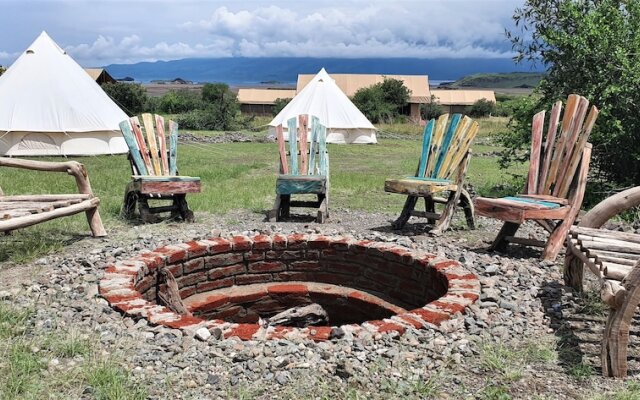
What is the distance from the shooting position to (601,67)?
301 inches

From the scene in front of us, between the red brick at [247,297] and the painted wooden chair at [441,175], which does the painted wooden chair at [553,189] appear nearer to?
the painted wooden chair at [441,175]

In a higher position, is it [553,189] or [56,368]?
[553,189]

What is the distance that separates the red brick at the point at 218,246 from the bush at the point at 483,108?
41374mm

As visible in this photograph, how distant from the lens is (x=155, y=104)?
37.4m

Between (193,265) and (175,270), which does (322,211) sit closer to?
(193,265)

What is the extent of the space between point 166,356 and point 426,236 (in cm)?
323

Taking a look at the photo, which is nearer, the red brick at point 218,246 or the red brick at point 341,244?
the red brick at point 218,246

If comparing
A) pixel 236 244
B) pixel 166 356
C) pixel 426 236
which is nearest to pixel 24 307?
pixel 166 356

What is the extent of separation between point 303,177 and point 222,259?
179 cm

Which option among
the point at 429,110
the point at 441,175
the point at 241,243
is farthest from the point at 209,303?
the point at 429,110

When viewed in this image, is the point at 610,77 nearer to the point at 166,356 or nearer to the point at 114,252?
the point at 114,252

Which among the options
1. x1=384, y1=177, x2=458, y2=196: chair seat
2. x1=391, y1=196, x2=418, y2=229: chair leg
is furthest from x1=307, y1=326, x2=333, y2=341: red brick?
x1=391, y1=196, x2=418, y2=229: chair leg

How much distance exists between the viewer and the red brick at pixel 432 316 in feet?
10.2

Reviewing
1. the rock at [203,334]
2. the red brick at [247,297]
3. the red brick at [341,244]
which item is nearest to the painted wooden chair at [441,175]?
the red brick at [341,244]
